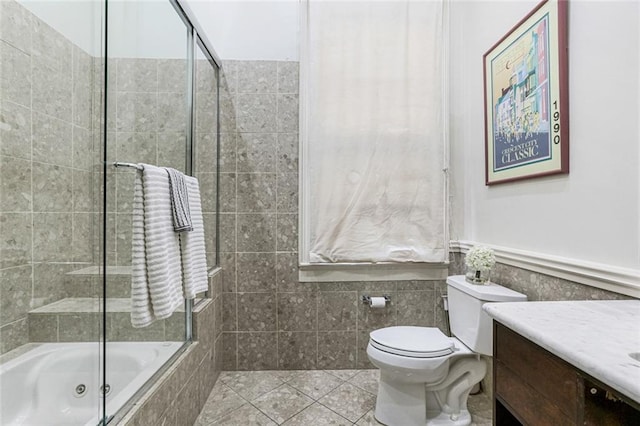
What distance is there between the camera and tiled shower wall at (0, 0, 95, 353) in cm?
120

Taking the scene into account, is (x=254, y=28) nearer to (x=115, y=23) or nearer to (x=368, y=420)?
(x=115, y=23)

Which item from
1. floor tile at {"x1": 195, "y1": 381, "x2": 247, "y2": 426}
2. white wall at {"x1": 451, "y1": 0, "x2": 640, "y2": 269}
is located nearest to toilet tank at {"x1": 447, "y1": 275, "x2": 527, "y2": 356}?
white wall at {"x1": 451, "y1": 0, "x2": 640, "y2": 269}

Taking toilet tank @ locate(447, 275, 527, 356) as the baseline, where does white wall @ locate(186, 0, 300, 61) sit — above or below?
above

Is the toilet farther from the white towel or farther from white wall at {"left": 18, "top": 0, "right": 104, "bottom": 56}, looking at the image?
white wall at {"left": 18, "top": 0, "right": 104, "bottom": 56}

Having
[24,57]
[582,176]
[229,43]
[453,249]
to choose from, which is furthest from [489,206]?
[24,57]

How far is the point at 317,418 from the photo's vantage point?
1.59 m

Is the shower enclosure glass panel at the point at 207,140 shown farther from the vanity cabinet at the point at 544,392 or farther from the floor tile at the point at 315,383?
the vanity cabinet at the point at 544,392

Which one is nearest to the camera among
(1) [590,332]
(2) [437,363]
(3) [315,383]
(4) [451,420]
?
(1) [590,332]

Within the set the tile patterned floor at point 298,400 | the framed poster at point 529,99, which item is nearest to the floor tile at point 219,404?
the tile patterned floor at point 298,400

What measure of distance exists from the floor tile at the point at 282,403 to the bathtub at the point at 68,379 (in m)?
0.63

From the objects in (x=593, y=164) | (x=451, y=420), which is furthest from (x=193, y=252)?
(x=593, y=164)

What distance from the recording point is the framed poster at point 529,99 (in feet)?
4.11

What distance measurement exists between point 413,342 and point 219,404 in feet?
3.68

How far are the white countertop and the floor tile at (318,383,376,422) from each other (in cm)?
108
